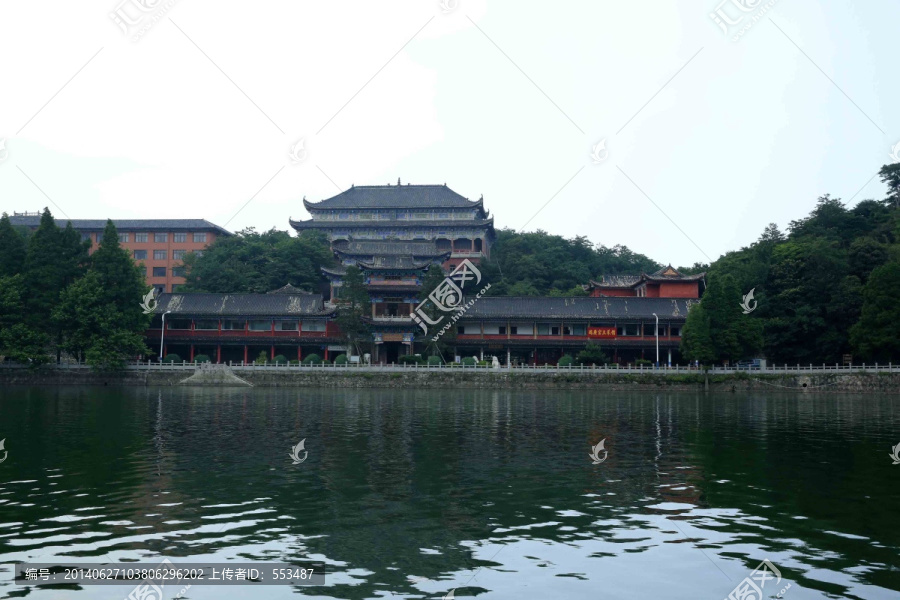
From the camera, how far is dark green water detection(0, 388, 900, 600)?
9234 millimetres

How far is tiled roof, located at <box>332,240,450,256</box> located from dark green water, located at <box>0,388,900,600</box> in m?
42.3

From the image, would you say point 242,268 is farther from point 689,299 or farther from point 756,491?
point 756,491

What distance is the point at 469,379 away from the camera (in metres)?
51.2

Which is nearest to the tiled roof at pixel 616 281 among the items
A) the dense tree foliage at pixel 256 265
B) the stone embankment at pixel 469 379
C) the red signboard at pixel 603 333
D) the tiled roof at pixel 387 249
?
the red signboard at pixel 603 333

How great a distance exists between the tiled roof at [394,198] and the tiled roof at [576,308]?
861 inches

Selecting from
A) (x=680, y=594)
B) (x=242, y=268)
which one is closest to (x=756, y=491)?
(x=680, y=594)

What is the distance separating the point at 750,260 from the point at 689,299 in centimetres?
741

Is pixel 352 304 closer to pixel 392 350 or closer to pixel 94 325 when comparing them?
pixel 392 350

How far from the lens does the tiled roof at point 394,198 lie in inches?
3231

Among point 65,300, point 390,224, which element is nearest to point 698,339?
point 390,224

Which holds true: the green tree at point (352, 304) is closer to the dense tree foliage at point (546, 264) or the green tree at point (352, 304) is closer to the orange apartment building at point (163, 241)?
the dense tree foliage at point (546, 264)

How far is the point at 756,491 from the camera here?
47.2 feet

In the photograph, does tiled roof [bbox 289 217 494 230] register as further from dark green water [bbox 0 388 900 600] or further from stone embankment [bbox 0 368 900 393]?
dark green water [bbox 0 388 900 600]

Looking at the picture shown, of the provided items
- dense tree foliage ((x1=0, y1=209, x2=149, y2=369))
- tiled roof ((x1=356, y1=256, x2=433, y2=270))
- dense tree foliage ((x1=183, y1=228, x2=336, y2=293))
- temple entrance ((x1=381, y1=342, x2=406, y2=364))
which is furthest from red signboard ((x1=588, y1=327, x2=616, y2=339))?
dense tree foliage ((x1=0, y1=209, x2=149, y2=369))
